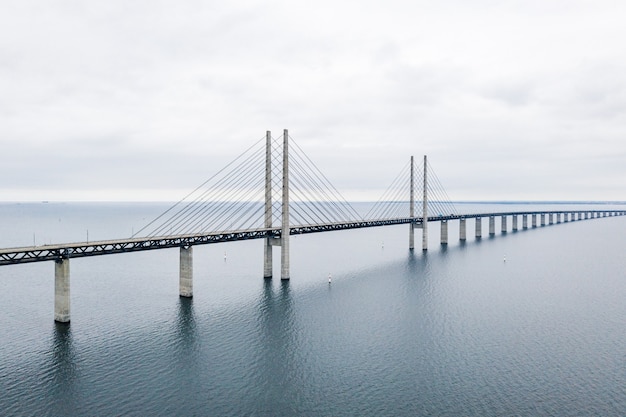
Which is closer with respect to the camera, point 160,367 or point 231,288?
point 160,367

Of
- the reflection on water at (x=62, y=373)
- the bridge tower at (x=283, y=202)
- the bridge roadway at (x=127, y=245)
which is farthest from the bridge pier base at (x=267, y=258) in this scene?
the reflection on water at (x=62, y=373)

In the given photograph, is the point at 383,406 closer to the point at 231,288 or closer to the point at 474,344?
the point at 474,344

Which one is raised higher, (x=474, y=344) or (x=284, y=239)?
(x=284, y=239)

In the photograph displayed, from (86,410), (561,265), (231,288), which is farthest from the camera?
(561,265)

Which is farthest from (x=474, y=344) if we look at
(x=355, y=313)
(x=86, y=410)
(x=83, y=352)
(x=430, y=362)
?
(x=83, y=352)

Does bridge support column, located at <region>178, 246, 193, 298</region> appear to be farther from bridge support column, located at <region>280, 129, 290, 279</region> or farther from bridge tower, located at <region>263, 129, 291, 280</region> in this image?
bridge support column, located at <region>280, 129, 290, 279</region>

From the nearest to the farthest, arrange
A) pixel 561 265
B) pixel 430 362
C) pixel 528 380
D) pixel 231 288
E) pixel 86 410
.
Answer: pixel 86 410, pixel 528 380, pixel 430 362, pixel 231 288, pixel 561 265

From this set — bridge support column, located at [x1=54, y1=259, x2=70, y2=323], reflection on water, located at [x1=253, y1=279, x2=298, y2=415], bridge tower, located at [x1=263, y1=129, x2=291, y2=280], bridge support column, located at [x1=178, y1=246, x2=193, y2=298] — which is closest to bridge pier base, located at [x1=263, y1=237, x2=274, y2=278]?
bridge tower, located at [x1=263, y1=129, x2=291, y2=280]
